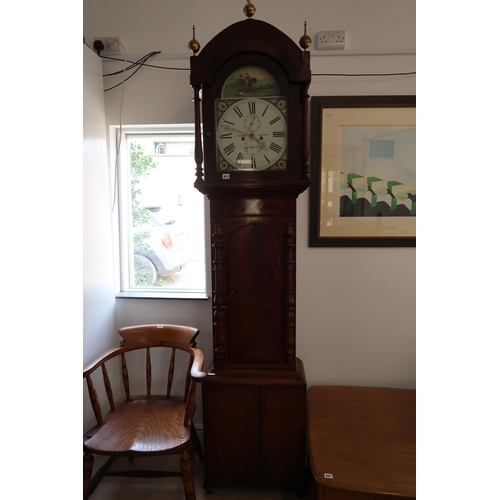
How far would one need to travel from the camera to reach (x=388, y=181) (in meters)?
1.92

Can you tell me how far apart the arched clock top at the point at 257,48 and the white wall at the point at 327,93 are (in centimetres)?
49

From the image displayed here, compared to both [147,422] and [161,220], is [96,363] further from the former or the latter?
[161,220]

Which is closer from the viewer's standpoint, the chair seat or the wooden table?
the wooden table

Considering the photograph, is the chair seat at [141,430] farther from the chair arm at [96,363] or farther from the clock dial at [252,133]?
the clock dial at [252,133]

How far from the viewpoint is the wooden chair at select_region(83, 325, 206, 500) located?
1407mm

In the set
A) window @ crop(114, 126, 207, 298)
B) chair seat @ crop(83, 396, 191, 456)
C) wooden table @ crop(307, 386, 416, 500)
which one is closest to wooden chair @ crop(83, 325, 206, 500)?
chair seat @ crop(83, 396, 191, 456)

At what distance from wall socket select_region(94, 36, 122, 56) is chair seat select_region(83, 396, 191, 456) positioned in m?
1.97

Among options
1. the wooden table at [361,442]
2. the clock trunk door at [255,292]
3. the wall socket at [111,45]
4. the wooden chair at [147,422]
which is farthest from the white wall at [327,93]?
the clock trunk door at [255,292]

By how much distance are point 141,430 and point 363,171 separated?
1.76 m

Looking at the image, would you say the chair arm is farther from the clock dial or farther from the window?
the clock dial

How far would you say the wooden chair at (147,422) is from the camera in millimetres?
1407
